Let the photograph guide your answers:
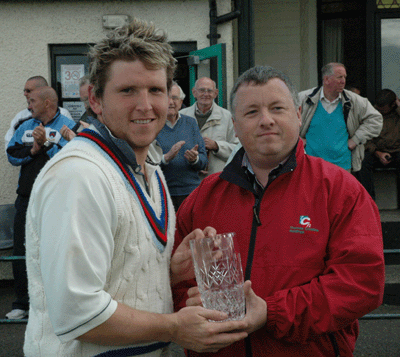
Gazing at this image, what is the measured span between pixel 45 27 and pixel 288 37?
4281 mm

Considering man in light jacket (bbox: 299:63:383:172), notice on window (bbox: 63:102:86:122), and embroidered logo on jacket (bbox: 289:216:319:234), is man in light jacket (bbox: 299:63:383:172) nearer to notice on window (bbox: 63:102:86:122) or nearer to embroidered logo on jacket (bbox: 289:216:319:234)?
notice on window (bbox: 63:102:86:122)

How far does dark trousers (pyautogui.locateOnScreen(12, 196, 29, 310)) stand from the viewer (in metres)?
5.04

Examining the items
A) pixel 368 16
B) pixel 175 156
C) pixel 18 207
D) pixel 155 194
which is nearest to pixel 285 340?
pixel 155 194

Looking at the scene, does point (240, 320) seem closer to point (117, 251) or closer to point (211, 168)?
point (117, 251)

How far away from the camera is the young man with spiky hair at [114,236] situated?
60.7 inches

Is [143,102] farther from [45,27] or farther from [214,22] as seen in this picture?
[45,27]

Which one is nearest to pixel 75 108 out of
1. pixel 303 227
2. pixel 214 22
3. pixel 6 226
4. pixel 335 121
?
pixel 6 226

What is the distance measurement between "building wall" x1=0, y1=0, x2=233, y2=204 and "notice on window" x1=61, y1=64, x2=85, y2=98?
A: 0.23 meters

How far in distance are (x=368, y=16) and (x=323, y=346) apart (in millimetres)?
7558

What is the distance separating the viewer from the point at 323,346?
198cm

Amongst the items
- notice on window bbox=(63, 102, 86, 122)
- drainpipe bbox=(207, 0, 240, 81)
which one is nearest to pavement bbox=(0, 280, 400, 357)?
notice on window bbox=(63, 102, 86, 122)

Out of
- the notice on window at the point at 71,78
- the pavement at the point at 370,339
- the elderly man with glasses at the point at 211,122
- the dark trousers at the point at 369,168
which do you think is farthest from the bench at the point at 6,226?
the dark trousers at the point at 369,168

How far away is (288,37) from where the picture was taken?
9.56 meters

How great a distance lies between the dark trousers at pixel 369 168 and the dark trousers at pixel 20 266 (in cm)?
413
